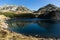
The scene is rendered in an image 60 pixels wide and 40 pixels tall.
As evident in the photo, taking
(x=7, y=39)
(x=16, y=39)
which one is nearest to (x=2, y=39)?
(x=7, y=39)

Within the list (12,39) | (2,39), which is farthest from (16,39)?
(2,39)

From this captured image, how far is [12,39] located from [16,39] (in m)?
1.07

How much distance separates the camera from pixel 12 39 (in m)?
38.9

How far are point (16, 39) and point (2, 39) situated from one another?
373cm

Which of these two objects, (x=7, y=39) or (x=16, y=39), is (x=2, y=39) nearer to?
(x=7, y=39)

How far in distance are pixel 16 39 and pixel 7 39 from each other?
2.41 m

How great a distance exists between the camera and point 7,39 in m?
39.2

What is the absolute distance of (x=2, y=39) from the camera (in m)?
39.1

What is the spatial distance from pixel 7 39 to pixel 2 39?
1.32 metres

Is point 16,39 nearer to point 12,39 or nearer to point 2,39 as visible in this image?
point 12,39

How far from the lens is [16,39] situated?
3919 centimetres
